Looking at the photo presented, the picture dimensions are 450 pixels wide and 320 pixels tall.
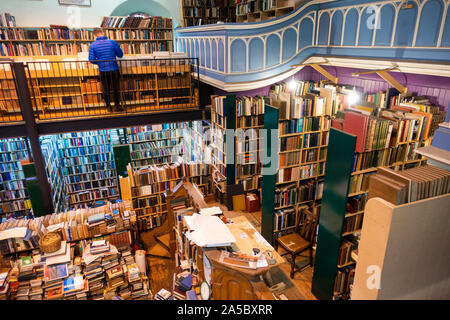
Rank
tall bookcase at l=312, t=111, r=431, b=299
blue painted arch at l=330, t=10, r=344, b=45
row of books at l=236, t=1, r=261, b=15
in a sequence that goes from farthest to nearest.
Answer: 1. row of books at l=236, t=1, r=261, b=15
2. blue painted arch at l=330, t=10, r=344, b=45
3. tall bookcase at l=312, t=111, r=431, b=299

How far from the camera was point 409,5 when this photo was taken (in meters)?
4.14

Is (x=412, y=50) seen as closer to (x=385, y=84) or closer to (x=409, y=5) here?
(x=409, y=5)

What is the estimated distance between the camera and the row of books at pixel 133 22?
933cm

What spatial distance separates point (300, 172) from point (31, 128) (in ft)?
16.9

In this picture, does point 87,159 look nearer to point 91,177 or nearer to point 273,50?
point 91,177

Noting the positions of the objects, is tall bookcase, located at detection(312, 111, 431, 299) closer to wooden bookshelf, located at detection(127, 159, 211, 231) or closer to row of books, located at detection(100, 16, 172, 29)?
wooden bookshelf, located at detection(127, 159, 211, 231)

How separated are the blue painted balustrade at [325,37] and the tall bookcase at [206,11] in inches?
153

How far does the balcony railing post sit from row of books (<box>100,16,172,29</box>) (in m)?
5.05

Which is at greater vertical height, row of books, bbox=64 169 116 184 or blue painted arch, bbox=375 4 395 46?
blue painted arch, bbox=375 4 395 46

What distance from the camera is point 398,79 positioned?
5242mm

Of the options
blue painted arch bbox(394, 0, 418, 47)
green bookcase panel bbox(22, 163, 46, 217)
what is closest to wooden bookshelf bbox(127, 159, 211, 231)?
green bookcase panel bbox(22, 163, 46, 217)

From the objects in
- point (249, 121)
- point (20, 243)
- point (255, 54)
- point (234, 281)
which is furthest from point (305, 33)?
point (20, 243)

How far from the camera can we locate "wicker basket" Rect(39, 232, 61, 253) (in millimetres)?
3936

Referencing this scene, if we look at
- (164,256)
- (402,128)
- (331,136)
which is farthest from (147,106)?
(402,128)
